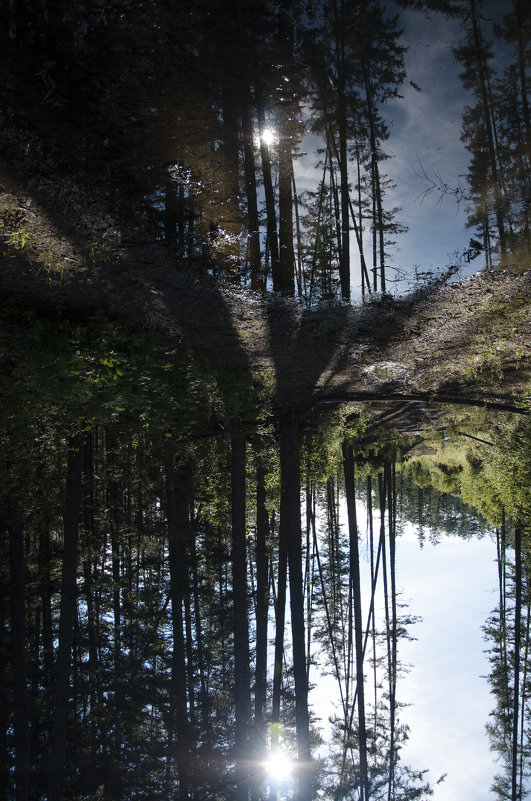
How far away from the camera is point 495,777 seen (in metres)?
15.8

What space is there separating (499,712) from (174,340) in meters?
19.9

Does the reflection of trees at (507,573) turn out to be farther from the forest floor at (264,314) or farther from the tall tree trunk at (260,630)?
the tall tree trunk at (260,630)

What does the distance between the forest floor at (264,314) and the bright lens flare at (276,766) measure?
30.7ft

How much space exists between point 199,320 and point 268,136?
19.5 ft

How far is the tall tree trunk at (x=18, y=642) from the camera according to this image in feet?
31.1

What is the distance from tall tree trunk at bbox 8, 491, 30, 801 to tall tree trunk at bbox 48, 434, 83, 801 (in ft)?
2.93

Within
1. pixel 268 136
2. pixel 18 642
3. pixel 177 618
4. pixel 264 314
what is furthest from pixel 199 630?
pixel 268 136

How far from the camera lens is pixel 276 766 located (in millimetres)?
11641

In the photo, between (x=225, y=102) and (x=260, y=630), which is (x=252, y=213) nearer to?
(x=225, y=102)

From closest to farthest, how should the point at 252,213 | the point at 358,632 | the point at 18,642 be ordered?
the point at 18,642, the point at 252,213, the point at 358,632

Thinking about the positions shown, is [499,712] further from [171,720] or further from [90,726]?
[90,726]

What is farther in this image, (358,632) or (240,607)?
(358,632)

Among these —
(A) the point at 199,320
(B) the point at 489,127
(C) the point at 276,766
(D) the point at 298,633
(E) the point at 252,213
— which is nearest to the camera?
(A) the point at 199,320

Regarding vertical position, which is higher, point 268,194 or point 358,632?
point 268,194
